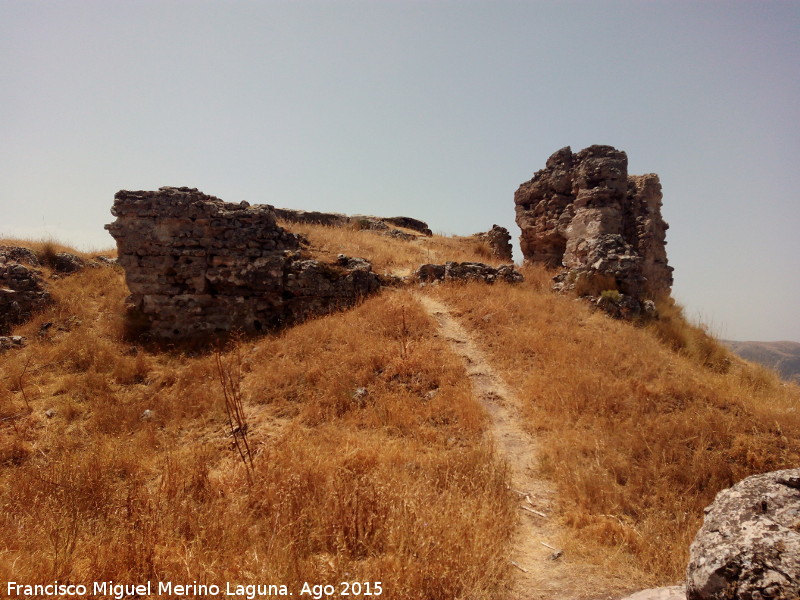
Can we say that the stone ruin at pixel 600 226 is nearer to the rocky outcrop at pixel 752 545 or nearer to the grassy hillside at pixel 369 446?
the grassy hillside at pixel 369 446

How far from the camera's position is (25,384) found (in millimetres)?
8180

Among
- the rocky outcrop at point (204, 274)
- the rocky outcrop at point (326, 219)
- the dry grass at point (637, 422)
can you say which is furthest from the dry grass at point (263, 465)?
the rocky outcrop at point (326, 219)

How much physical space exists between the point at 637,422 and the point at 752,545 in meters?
4.09

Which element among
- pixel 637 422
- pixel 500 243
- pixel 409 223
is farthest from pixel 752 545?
pixel 409 223

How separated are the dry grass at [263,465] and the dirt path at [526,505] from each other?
0.25 metres

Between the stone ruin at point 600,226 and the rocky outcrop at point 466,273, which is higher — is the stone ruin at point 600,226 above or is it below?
above

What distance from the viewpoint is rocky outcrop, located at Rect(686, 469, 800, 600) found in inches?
81.6

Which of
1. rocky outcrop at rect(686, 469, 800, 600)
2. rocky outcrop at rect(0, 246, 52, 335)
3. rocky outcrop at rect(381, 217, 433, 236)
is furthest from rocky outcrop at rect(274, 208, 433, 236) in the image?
rocky outcrop at rect(686, 469, 800, 600)

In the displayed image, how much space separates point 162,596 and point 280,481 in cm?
160

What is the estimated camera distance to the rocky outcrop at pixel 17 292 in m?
10.7

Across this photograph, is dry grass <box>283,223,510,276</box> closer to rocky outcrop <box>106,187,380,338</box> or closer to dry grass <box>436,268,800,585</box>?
rocky outcrop <box>106,187,380,338</box>

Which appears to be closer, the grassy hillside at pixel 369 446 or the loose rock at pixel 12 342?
the grassy hillside at pixel 369 446

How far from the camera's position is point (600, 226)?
1220 centimetres

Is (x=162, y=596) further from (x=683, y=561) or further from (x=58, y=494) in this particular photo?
(x=683, y=561)
